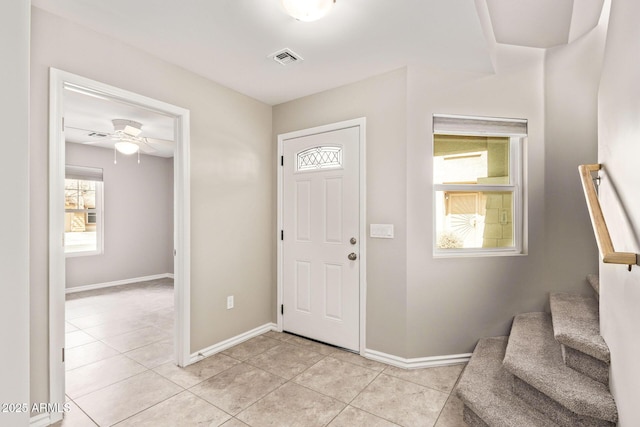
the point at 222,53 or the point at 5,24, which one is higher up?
the point at 222,53

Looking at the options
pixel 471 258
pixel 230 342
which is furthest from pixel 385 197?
pixel 230 342

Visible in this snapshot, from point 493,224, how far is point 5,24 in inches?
122

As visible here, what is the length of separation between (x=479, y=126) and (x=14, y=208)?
2949mm

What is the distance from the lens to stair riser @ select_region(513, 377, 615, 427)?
157cm

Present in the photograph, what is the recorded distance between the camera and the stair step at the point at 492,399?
5.55 feet

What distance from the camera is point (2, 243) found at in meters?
0.41

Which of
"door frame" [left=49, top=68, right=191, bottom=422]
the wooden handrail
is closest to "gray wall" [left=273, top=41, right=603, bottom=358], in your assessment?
the wooden handrail

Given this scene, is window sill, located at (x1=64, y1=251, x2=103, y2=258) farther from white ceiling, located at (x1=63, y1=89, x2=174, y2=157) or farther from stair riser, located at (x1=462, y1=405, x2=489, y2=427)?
stair riser, located at (x1=462, y1=405, x2=489, y2=427)

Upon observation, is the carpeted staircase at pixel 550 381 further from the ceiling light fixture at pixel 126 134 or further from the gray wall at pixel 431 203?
the ceiling light fixture at pixel 126 134

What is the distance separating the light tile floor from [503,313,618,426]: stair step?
474 millimetres

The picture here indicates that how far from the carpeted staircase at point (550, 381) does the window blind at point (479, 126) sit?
4.80 ft

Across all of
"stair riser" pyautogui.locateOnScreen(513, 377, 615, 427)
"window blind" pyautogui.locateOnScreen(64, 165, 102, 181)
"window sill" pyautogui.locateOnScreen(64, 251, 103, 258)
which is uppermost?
"window blind" pyautogui.locateOnScreen(64, 165, 102, 181)

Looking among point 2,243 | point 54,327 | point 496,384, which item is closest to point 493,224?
point 496,384

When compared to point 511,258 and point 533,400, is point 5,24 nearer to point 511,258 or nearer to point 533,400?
point 533,400
